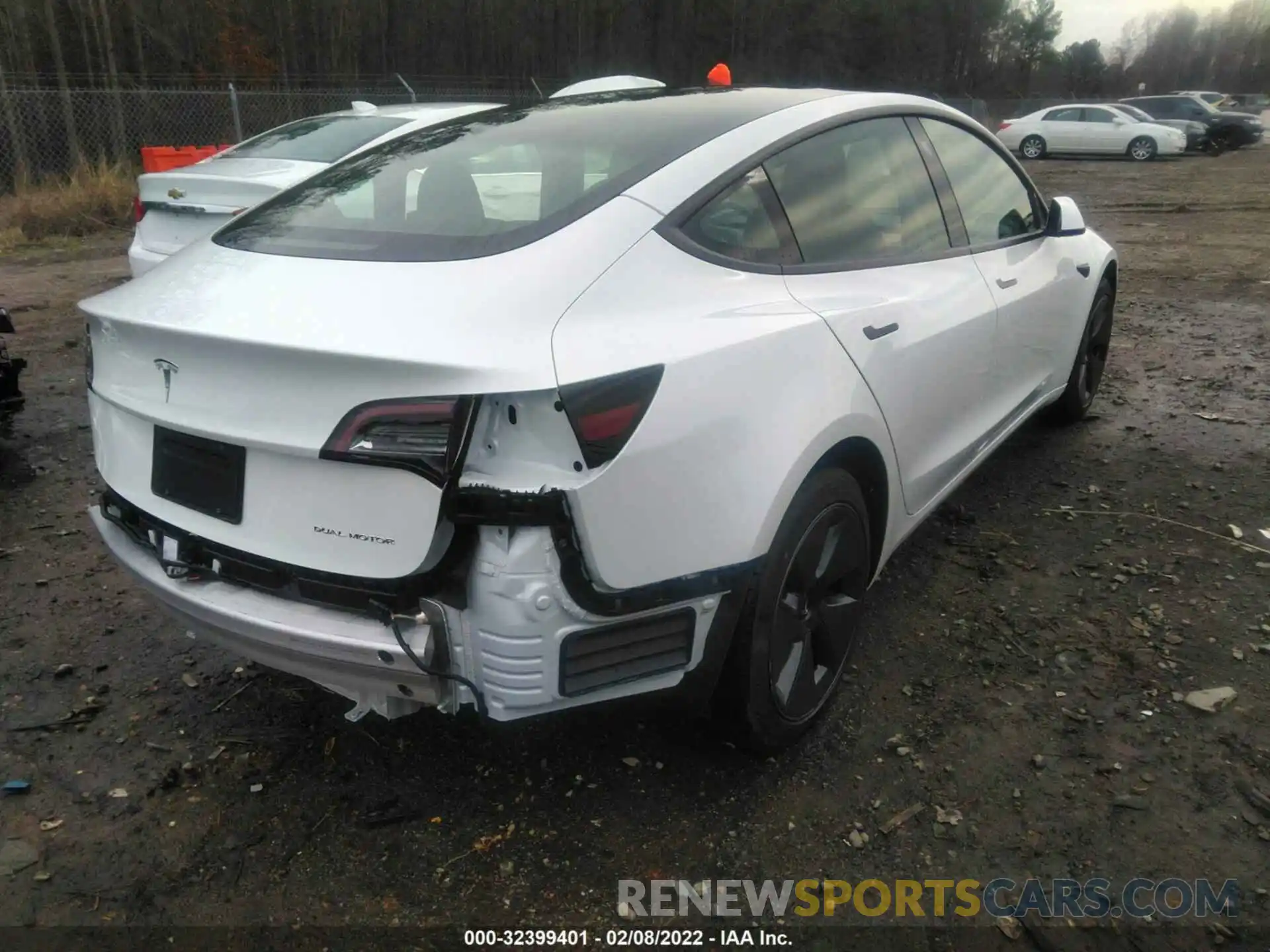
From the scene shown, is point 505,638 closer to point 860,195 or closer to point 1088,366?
point 860,195

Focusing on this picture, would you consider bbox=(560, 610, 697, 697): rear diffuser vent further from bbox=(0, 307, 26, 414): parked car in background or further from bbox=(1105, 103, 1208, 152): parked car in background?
bbox=(1105, 103, 1208, 152): parked car in background

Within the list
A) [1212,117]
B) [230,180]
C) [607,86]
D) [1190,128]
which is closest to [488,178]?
→ [607,86]

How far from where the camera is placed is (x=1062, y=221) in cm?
398

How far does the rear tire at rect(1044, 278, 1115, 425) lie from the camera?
466cm

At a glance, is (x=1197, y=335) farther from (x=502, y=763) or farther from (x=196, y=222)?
(x=196, y=222)

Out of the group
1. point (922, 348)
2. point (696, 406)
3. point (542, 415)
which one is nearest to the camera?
point (542, 415)

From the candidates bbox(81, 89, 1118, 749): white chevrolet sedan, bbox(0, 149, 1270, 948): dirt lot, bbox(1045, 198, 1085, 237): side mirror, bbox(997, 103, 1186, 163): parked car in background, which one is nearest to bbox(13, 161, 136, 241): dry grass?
bbox(0, 149, 1270, 948): dirt lot

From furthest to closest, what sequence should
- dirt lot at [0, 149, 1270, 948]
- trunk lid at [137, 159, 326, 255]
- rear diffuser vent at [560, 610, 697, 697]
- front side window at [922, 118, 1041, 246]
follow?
1. trunk lid at [137, 159, 326, 255]
2. front side window at [922, 118, 1041, 246]
3. dirt lot at [0, 149, 1270, 948]
4. rear diffuser vent at [560, 610, 697, 697]

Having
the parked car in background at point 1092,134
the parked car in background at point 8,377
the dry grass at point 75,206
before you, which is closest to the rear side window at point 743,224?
the parked car in background at point 8,377

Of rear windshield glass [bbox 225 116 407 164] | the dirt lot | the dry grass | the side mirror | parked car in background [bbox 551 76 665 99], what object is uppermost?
parked car in background [bbox 551 76 665 99]

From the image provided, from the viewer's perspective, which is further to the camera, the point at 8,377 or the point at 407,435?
the point at 8,377

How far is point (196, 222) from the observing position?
20.9 ft

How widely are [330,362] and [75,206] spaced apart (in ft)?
41.2

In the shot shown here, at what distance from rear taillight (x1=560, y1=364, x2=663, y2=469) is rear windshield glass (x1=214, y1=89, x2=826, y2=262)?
468 millimetres
